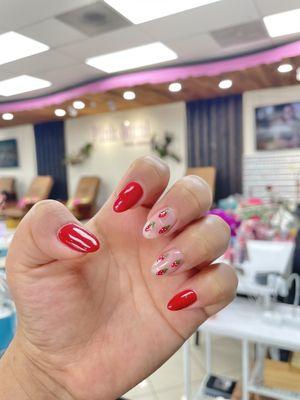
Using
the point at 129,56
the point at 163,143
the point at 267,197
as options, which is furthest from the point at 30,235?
the point at 163,143

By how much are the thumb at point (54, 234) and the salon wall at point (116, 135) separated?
678 millimetres

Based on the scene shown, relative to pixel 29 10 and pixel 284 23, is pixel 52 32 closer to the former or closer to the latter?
pixel 29 10

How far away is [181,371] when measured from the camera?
1.55 metres

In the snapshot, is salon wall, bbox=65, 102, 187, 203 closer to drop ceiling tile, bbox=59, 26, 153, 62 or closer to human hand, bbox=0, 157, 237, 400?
drop ceiling tile, bbox=59, 26, 153, 62

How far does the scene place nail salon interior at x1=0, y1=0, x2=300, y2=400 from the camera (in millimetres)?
522

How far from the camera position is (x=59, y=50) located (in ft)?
1.92

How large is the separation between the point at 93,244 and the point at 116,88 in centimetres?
57

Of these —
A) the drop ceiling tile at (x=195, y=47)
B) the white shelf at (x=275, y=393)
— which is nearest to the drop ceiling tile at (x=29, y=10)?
the drop ceiling tile at (x=195, y=47)

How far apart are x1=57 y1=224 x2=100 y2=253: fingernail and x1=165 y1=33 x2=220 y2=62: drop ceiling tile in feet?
2.00

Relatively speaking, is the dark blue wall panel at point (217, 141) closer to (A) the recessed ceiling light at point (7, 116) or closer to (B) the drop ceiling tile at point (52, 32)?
(B) the drop ceiling tile at point (52, 32)

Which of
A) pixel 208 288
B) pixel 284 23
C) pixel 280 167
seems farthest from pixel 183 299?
pixel 280 167

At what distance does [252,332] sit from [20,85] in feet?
3.36

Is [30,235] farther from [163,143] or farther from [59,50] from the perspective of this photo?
[163,143]

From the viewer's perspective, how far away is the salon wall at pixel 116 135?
5.27 ft
